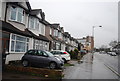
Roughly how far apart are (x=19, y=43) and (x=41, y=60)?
458 centimetres

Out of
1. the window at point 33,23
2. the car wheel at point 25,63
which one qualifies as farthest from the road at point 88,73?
the window at point 33,23

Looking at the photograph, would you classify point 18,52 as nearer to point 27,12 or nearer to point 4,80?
point 27,12

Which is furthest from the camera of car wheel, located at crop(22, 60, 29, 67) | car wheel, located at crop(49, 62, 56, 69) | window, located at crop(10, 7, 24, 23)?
window, located at crop(10, 7, 24, 23)

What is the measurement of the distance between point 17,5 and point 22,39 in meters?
3.79

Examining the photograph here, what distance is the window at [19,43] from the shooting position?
546 inches

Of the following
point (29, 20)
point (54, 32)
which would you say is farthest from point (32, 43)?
point (54, 32)

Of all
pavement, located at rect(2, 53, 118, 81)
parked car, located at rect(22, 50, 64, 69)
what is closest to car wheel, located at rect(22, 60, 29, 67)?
parked car, located at rect(22, 50, 64, 69)

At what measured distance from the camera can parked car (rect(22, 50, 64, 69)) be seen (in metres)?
11.6

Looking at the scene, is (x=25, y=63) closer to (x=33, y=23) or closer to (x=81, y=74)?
(x=81, y=74)

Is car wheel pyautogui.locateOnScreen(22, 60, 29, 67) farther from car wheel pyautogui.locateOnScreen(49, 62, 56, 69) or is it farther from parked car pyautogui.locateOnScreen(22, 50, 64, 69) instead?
car wheel pyautogui.locateOnScreen(49, 62, 56, 69)

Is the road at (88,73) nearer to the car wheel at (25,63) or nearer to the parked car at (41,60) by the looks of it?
the parked car at (41,60)

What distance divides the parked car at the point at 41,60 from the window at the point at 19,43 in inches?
97.2

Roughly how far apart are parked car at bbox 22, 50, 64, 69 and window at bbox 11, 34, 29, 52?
2.47m

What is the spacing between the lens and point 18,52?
14633 millimetres
